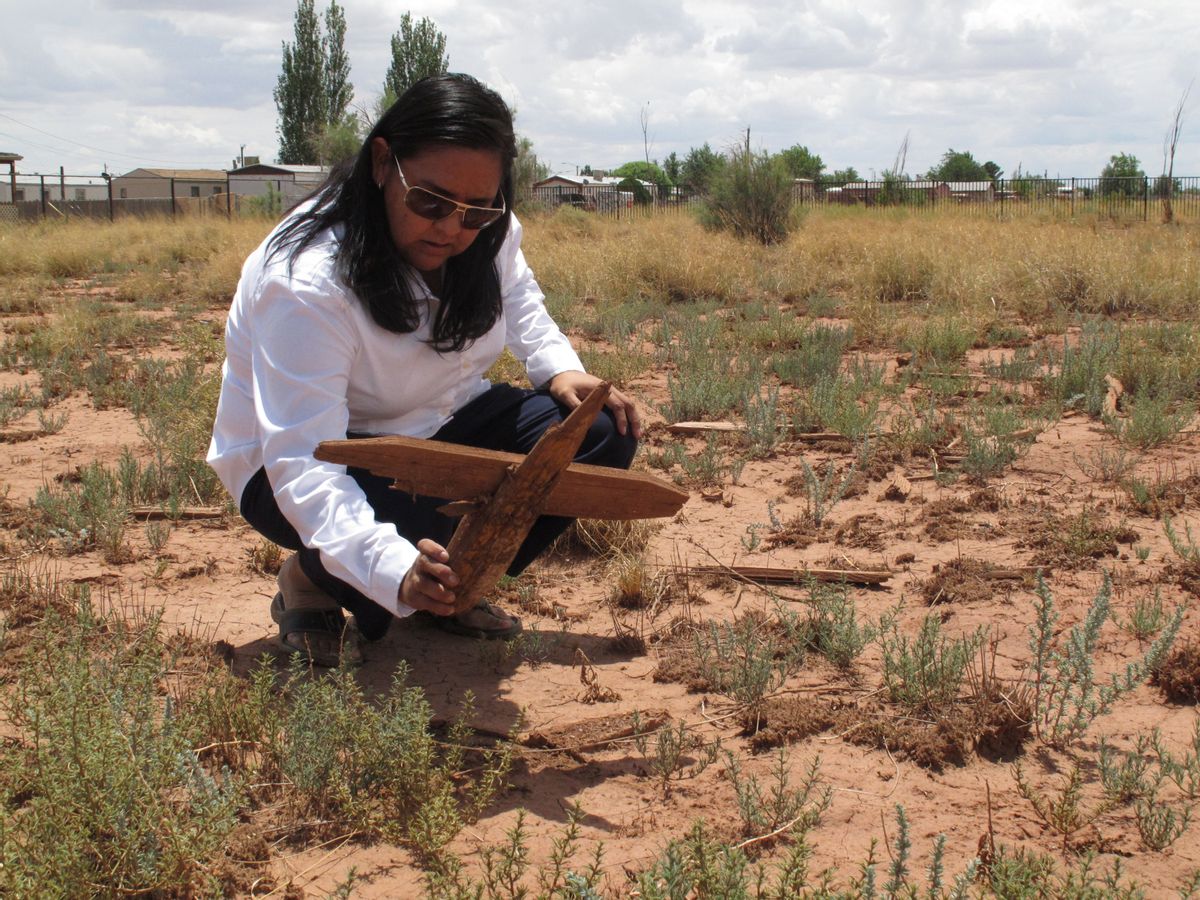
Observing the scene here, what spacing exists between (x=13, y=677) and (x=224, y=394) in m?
0.90

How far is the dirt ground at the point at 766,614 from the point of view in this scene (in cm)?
221

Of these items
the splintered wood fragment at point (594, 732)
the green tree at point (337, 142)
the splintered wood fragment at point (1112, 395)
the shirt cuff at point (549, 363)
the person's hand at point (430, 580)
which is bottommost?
the splintered wood fragment at point (594, 732)

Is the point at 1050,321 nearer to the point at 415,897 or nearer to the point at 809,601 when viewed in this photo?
the point at 809,601

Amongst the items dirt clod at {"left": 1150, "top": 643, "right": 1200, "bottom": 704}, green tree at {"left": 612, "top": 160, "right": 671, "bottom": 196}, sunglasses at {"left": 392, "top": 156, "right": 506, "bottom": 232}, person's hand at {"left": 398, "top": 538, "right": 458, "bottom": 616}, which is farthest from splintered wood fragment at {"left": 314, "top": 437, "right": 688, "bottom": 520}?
green tree at {"left": 612, "top": 160, "right": 671, "bottom": 196}

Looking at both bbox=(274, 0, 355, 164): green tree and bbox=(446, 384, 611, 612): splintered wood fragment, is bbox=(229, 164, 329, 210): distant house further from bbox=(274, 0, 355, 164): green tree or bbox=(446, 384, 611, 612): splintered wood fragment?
bbox=(446, 384, 611, 612): splintered wood fragment

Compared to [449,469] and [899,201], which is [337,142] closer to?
[899,201]

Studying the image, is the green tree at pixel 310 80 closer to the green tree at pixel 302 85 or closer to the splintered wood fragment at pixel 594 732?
the green tree at pixel 302 85

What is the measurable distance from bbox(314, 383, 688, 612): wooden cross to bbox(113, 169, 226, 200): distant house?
2138 inches

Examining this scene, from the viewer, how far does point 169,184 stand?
51.9 metres

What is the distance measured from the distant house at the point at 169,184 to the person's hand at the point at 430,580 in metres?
54.4

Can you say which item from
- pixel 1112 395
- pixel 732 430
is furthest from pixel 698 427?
pixel 1112 395

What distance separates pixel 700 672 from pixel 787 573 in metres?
0.76

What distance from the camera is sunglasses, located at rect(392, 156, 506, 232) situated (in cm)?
249

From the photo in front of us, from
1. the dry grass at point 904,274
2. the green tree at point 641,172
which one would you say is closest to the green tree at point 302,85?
the green tree at point 641,172
